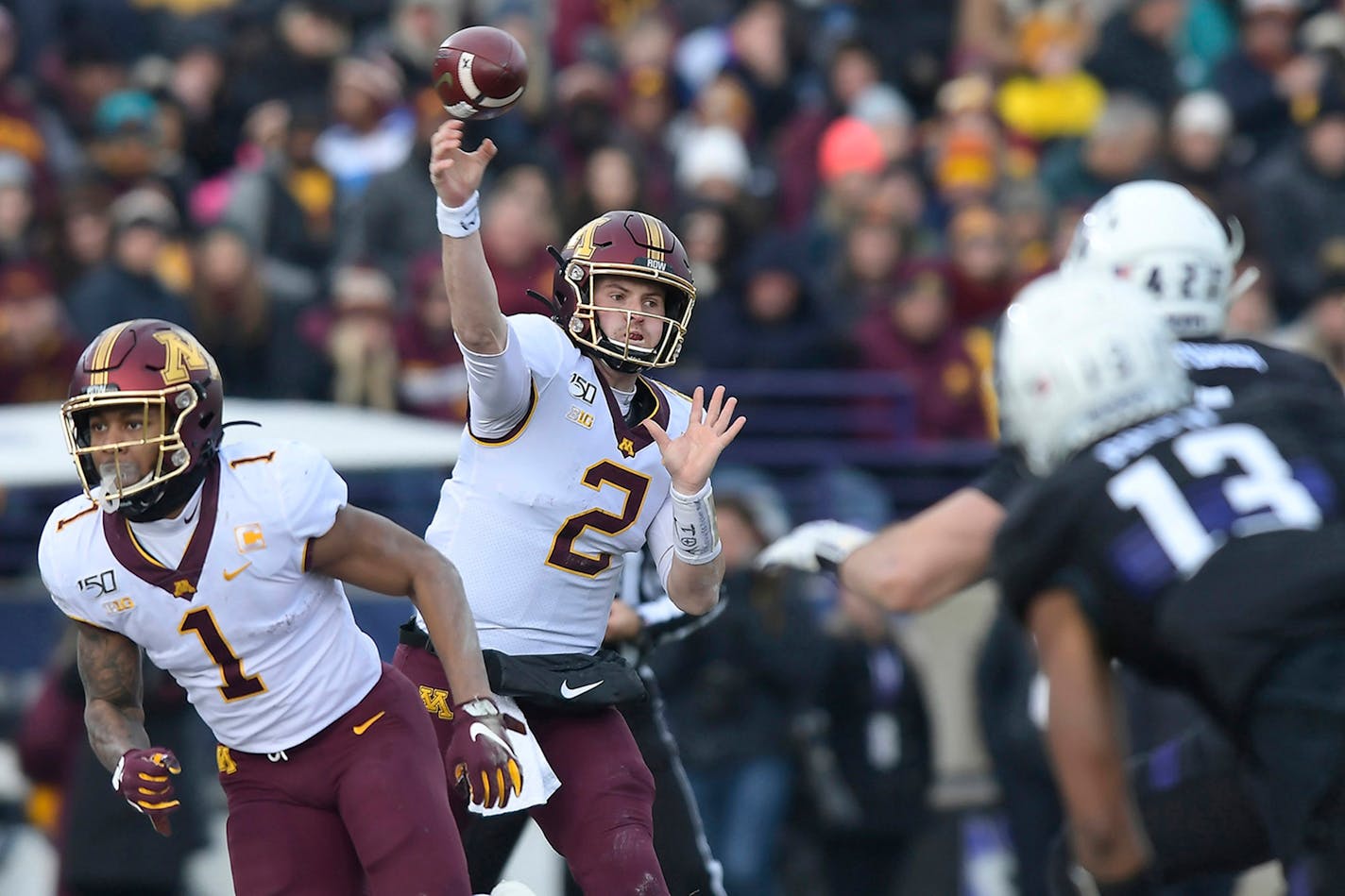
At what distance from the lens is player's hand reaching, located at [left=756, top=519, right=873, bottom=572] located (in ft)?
17.3

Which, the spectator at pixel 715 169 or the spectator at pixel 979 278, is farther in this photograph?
the spectator at pixel 715 169

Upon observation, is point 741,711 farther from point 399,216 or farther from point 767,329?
point 399,216

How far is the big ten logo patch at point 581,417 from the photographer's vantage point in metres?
5.95

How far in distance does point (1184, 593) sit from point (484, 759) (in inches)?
69.7

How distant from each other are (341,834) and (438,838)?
30 cm

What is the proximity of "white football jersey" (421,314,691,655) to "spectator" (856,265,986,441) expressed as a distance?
5.17m

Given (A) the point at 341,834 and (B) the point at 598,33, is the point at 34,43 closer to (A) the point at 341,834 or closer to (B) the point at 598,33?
(B) the point at 598,33

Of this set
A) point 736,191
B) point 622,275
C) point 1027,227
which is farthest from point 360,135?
point 622,275

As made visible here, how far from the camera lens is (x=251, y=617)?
5387 millimetres

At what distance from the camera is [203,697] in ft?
18.2

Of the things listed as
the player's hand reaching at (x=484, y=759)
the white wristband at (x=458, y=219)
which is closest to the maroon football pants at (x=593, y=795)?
the player's hand reaching at (x=484, y=759)

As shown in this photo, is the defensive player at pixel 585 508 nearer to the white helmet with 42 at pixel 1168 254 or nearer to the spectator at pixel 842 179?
the white helmet with 42 at pixel 1168 254

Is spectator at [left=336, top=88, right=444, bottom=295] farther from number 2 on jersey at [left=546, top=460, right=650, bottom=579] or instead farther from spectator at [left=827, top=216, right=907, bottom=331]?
number 2 on jersey at [left=546, top=460, right=650, bottom=579]

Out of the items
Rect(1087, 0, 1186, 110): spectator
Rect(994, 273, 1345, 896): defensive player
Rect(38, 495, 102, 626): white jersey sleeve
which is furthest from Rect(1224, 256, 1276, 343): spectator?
Rect(38, 495, 102, 626): white jersey sleeve
